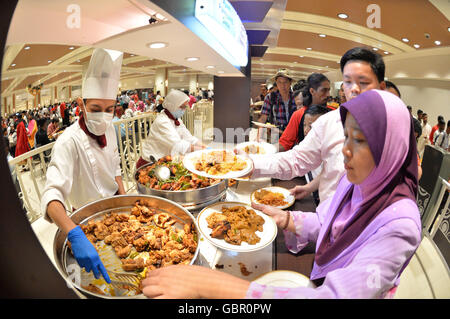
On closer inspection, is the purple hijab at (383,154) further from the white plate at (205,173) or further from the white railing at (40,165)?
the white railing at (40,165)

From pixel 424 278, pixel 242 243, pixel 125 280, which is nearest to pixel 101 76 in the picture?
pixel 125 280

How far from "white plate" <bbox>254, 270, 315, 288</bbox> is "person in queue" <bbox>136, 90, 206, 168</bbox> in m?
1.99

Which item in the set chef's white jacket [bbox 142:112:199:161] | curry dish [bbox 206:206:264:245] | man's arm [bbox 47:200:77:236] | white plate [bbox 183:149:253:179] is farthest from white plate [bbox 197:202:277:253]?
chef's white jacket [bbox 142:112:199:161]

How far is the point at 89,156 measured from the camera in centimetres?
140

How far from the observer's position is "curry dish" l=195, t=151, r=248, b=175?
1.41 metres

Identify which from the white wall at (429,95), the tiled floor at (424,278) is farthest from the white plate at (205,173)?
the white wall at (429,95)

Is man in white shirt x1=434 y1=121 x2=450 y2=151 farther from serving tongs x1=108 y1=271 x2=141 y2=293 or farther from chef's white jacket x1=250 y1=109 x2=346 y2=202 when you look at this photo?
serving tongs x1=108 y1=271 x2=141 y2=293

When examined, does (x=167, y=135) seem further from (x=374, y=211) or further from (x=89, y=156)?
(x=374, y=211)

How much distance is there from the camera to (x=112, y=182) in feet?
5.14

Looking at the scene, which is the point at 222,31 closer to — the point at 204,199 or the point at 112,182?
the point at 204,199

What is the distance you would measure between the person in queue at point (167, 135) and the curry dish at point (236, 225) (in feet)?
5.24

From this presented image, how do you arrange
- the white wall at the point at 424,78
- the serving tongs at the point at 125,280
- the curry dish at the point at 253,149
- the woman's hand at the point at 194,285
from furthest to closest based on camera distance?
the white wall at the point at 424,78
the curry dish at the point at 253,149
the serving tongs at the point at 125,280
the woman's hand at the point at 194,285

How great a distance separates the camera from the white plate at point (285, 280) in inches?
30.3

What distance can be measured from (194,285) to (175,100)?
249cm
